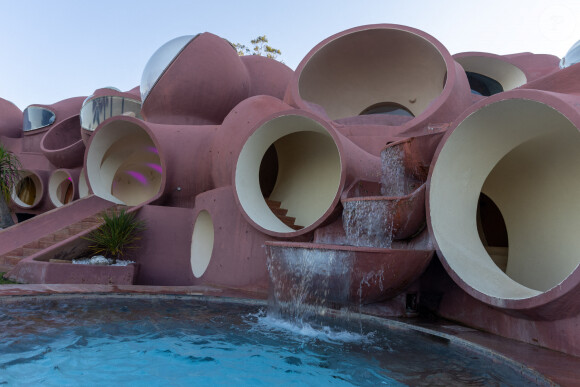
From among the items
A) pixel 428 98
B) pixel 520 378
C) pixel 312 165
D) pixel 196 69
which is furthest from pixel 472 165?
pixel 196 69

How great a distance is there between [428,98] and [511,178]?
272 inches

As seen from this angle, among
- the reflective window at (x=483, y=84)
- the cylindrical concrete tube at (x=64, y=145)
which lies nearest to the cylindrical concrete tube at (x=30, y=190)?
the cylindrical concrete tube at (x=64, y=145)

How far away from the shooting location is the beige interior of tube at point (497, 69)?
15547mm

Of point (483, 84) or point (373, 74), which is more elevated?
point (483, 84)

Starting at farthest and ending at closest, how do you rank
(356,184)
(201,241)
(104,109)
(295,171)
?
(104,109) < (295,171) < (201,241) < (356,184)

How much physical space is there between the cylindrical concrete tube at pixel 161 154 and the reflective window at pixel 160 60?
1.60 metres

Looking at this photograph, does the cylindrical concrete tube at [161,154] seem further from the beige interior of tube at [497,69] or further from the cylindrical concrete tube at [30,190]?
the beige interior of tube at [497,69]

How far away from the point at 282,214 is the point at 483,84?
38.3ft

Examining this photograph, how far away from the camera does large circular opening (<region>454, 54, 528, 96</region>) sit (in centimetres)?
1563

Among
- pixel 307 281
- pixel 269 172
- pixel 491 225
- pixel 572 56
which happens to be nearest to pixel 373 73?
pixel 269 172

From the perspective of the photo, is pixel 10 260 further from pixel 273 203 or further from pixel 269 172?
pixel 269 172

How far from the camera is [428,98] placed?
1317cm

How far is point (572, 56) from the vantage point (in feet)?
40.3

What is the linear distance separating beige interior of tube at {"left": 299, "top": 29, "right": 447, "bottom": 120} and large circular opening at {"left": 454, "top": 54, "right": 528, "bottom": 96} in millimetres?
3920
